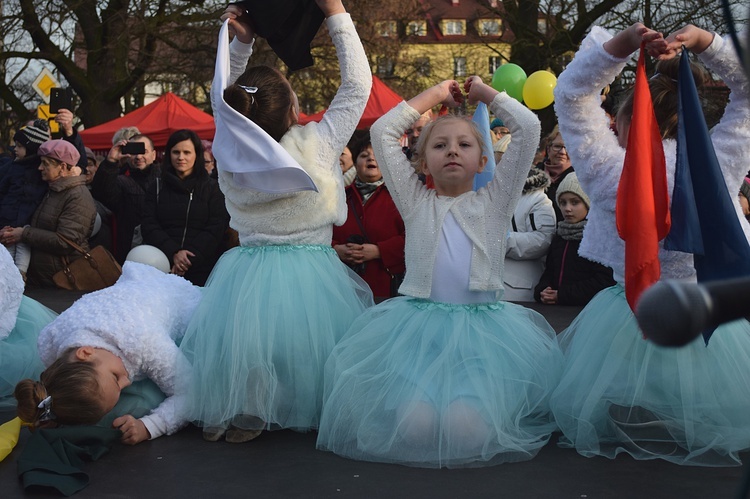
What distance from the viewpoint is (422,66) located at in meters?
27.3

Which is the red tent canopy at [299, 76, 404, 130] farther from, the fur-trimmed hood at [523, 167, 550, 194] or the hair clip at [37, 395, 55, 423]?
the hair clip at [37, 395, 55, 423]

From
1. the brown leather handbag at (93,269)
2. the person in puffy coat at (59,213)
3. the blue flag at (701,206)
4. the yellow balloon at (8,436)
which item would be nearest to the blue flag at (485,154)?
the blue flag at (701,206)

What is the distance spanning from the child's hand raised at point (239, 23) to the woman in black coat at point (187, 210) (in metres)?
2.79

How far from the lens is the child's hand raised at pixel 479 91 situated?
440 cm

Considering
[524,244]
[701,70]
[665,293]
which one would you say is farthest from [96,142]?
[665,293]

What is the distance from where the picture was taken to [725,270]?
11.3 ft

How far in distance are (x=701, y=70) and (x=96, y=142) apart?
44.1ft

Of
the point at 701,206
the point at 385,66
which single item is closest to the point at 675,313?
the point at 701,206

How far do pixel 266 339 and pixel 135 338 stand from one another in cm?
59

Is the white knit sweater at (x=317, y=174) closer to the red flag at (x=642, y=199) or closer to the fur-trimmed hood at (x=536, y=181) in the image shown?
the red flag at (x=642, y=199)

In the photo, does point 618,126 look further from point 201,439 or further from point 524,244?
point 524,244

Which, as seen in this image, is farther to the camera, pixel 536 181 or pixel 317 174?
pixel 536 181

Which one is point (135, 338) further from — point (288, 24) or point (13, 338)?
point (288, 24)

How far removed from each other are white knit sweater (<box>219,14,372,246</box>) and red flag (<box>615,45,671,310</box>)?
4.52ft
